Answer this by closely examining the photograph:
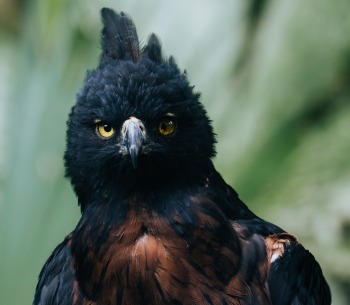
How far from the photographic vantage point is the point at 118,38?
481 centimetres

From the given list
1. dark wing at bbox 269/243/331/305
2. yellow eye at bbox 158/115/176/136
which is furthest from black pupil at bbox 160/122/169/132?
dark wing at bbox 269/243/331/305

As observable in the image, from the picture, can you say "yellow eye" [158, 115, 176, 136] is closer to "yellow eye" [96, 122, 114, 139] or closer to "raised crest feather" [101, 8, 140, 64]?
"yellow eye" [96, 122, 114, 139]

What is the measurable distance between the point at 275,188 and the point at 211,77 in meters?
0.97

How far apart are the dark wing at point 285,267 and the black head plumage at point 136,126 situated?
23 cm

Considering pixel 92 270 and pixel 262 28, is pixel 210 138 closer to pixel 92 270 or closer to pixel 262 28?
pixel 92 270

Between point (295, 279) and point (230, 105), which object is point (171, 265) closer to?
point (295, 279)

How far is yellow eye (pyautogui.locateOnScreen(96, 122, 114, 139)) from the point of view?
458 centimetres

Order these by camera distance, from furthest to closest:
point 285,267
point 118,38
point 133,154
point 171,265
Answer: point 118,38, point 285,267, point 171,265, point 133,154

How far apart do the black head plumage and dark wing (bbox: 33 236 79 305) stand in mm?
389

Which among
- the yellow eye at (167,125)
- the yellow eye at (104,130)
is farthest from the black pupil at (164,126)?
the yellow eye at (104,130)

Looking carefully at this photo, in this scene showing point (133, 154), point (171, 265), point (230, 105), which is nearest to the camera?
point (133, 154)

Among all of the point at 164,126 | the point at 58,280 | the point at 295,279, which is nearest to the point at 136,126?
the point at 164,126

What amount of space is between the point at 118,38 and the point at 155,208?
0.89 meters

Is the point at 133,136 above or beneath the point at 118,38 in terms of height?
beneath
